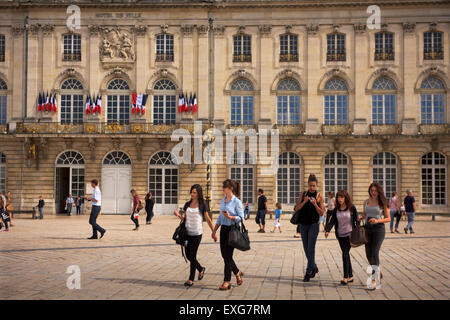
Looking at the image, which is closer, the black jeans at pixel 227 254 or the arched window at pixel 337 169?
the black jeans at pixel 227 254

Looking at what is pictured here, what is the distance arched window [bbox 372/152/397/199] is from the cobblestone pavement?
53.4 feet

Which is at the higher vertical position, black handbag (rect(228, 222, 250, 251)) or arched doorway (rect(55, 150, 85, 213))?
arched doorway (rect(55, 150, 85, 213))

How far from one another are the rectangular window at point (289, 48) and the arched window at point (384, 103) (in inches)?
209

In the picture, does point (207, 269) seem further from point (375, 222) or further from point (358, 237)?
point (375, 222)

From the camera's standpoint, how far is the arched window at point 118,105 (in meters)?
34.2

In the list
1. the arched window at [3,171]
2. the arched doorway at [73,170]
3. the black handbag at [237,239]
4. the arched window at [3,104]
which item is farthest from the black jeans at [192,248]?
the arched window at [3,104]

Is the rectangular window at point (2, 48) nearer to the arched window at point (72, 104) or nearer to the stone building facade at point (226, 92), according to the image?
the stone building facade at point (226, 92)

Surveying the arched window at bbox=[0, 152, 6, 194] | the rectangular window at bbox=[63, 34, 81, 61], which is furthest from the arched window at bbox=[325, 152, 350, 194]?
the arched window at bbox=[0, 152, 6, 194]


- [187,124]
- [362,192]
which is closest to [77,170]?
[187,124]

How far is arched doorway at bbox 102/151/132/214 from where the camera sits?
111 ft

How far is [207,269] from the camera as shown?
36.6 ft

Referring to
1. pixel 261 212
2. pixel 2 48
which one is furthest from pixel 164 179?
pixel 261 212

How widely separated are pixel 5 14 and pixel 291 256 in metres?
28.3

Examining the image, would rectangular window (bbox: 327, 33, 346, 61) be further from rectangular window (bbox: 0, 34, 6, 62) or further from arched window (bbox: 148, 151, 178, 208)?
rectangular window (bbox: 0, 34, 6, 62)
